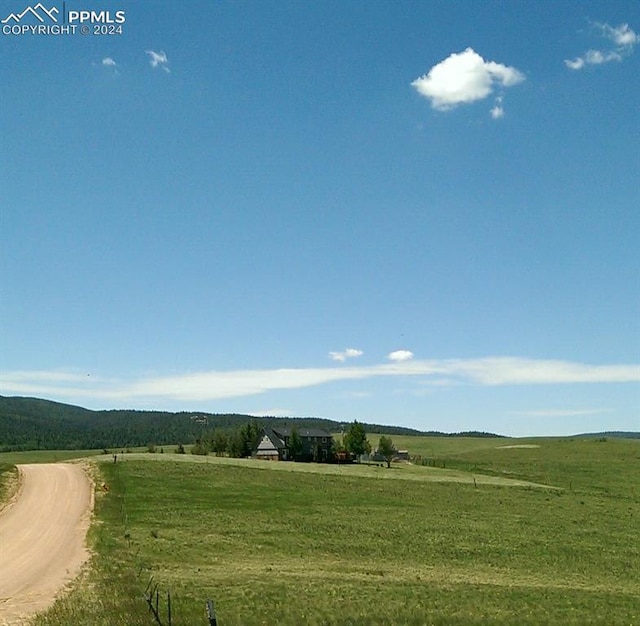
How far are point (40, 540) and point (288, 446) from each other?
316 ft

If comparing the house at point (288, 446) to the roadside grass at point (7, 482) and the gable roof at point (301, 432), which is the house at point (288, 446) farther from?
the roadside grass at point (7, 482)

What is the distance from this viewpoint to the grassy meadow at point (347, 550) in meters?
25.6

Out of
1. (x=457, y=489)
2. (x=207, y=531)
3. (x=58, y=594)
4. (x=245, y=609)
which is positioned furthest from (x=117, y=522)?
(x=457, y=489)

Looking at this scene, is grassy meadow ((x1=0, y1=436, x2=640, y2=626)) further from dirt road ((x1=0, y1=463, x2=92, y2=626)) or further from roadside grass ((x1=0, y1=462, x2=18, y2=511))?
roadside grass ((x1=0, y1=462, x2=18, y2=511))

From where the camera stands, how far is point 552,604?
29047 mm

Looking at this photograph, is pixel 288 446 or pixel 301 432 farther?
pixel 301 432

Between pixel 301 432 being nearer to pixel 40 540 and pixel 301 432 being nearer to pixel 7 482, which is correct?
pixel 7 482

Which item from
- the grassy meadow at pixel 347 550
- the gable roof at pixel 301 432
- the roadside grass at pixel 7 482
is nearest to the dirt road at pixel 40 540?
the roadside grass at pixel 7 482

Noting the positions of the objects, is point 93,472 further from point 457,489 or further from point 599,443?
point 599,443

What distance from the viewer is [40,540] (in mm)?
37219

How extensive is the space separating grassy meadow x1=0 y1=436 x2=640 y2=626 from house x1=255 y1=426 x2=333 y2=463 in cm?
4881

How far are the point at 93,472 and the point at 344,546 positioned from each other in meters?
33.8

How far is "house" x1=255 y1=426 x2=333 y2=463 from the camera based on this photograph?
5040 inches

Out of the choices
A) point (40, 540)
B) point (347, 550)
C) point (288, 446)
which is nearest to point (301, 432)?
point (288, 446)
